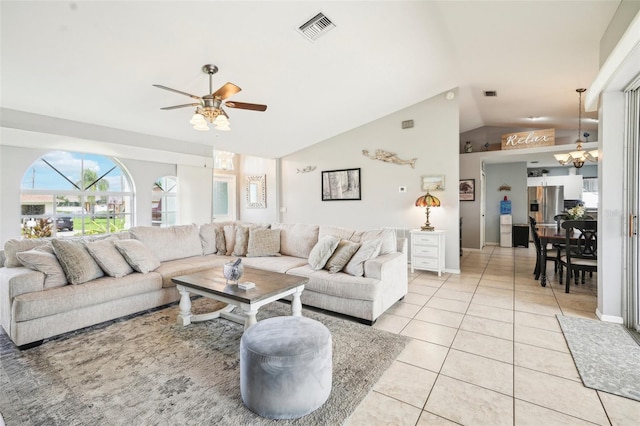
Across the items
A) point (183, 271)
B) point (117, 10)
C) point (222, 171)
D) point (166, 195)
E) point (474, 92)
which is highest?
point (474, 92)

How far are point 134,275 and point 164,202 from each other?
2.78 meters

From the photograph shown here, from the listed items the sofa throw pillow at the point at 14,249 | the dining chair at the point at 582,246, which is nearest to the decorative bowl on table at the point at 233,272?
the sofa throw pillow at the point at 14,249

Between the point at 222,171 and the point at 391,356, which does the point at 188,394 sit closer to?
the point at 391,356

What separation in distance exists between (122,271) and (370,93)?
429 cm

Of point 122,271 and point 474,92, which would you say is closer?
point 122,271

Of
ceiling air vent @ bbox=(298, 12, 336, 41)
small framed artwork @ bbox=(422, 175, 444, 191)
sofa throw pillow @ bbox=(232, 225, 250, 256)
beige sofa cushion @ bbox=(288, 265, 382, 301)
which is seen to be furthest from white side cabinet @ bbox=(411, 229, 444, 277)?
ceiling air vent @ bbox=(298, 12, 336, 41)

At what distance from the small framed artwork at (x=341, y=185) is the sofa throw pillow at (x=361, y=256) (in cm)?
307

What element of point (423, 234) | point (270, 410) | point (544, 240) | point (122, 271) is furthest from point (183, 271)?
point (544, 240)

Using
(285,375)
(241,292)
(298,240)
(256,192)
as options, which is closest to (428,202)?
(298,240)

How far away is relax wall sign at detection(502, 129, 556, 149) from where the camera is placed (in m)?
6.26

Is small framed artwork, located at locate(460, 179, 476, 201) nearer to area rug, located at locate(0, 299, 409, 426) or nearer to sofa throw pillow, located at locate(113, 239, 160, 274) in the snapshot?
area rug, located at locate(0, 299, 409, 426)

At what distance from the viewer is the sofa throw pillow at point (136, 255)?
129 inches

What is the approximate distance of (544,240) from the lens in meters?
4.32

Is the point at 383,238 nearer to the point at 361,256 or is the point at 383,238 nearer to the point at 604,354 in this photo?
the point at 361,256
